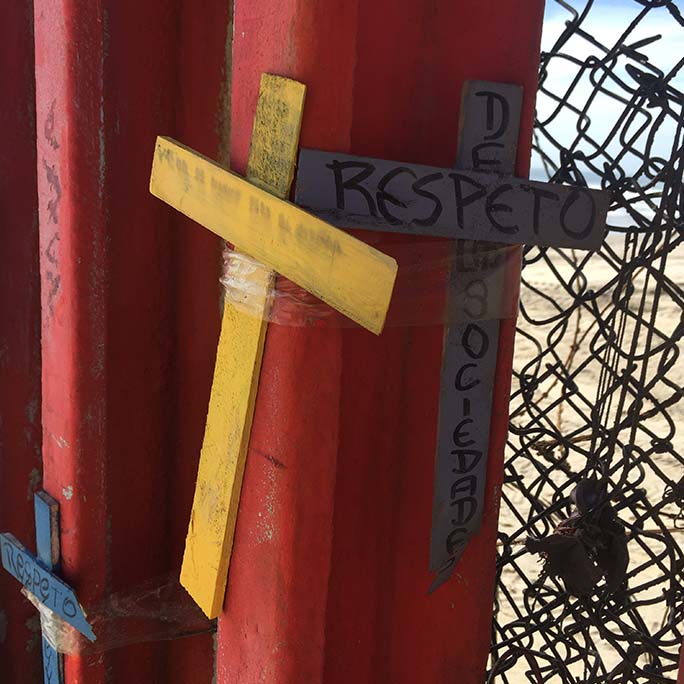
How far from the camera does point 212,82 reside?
141 cm

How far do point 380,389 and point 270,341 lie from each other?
133 millimetres

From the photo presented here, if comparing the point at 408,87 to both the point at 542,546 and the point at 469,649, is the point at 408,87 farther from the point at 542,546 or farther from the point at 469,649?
the point at 469,649

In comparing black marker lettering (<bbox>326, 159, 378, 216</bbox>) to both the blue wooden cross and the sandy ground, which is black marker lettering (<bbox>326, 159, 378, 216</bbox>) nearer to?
the sandy ground

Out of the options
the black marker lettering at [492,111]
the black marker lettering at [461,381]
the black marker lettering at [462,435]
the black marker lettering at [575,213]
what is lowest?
the black marker lettering at [462,435]

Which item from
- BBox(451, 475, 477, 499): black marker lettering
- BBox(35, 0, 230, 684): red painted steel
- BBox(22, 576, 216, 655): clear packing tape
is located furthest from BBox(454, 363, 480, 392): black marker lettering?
BBox(22, 576, 216, 655): clear packing tape

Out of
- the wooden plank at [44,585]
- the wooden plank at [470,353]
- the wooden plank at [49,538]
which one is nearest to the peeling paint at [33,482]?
the wooden plank at [44,585]

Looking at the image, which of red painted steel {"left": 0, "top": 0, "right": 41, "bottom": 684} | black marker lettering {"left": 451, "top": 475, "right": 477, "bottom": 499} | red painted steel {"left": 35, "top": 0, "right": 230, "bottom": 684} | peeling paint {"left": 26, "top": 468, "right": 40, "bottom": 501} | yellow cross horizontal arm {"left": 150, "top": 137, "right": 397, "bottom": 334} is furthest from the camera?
peeling paint {"left": 26, "top": 468, "right": 40, "bottom": 501}

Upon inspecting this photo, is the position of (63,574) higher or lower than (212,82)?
lower

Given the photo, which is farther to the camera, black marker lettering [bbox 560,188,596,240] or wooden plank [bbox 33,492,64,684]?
wooden plank [bbox 33,492,64,684]

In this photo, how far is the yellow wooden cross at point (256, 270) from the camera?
0.81 m

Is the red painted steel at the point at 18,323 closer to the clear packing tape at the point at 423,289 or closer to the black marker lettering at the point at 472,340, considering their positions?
the clear packing tape at the point at 423,289

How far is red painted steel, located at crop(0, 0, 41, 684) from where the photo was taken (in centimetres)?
165

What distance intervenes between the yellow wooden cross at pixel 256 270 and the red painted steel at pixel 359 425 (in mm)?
19

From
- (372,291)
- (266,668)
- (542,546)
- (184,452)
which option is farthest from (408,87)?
(184,452)
